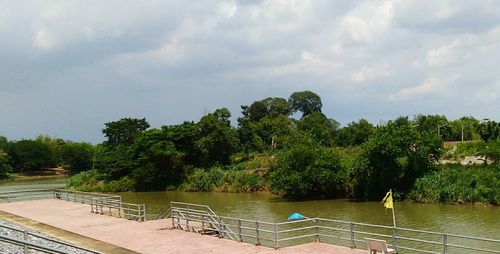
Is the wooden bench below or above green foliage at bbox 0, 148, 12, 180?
below

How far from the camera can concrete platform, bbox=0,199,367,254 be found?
20922 millimetres

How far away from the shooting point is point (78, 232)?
28.4 metres

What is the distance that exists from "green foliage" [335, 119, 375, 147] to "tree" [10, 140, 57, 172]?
325 feet

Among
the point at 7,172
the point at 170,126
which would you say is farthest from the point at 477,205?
the point at 7,172

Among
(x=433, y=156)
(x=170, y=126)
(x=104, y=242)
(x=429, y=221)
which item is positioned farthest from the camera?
(x=170, y=126)

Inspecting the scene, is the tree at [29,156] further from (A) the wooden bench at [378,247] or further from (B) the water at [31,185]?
(A) the wooden bench at [378,247]

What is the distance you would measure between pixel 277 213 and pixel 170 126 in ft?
137

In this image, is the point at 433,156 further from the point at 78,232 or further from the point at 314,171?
the point at 78,232

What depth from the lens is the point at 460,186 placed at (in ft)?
152

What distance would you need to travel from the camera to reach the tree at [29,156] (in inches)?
6156

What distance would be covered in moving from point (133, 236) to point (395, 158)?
30393mm

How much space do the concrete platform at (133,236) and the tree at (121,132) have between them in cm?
5680

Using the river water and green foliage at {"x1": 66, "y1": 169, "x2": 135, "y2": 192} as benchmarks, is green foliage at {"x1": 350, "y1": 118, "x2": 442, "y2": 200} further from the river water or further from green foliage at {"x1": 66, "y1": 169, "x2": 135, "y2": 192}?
green foliage at {"x1": 66, "y1": 169, "x2": 135, "y2": 192}

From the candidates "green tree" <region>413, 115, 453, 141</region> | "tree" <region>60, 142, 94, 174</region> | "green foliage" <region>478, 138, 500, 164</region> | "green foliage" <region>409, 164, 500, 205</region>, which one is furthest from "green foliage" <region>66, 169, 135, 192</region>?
"tree" <region>60, 142, 94, 174</region>
